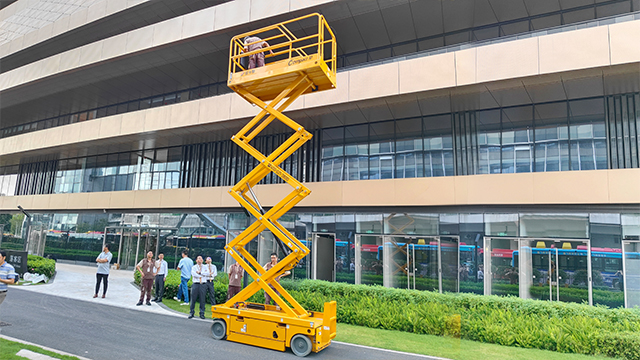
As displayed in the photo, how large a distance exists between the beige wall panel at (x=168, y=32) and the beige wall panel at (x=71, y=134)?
25.0 feet

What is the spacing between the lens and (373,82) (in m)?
14.3

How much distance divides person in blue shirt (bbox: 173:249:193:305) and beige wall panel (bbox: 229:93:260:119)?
20.7 ft

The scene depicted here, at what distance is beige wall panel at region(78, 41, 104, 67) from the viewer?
67.8ft

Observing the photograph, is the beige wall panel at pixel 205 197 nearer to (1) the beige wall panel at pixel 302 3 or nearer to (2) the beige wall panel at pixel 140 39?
(2) the beige wall panel at pixel 140 39

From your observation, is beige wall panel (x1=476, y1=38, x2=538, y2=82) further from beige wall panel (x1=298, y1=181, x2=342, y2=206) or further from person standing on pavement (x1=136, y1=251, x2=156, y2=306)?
person standing on pavement (x1=136, y1=251, x2=156, y2=306)

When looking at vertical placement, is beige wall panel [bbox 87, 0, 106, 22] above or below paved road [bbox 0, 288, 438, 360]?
above

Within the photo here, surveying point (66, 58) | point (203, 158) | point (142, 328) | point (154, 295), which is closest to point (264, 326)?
point (142, 328)

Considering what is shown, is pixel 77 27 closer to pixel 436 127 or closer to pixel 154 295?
pixel 154 295

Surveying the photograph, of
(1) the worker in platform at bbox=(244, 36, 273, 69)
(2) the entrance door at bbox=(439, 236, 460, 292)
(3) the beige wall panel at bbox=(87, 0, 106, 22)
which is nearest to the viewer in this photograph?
(1) the worker in platform at bbox=(244, 36, 273, 69)

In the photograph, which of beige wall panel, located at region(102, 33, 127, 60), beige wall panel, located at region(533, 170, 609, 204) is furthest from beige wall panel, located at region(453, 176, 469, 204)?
beige wall panel, located at region(102, 33, 127, 60)

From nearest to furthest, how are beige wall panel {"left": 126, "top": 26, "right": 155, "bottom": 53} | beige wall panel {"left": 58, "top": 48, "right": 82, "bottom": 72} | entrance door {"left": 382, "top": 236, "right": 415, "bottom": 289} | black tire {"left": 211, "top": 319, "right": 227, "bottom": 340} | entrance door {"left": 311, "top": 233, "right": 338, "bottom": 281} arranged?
black tire {"left": 211, "top": 319, "right": 227, "bottom": 340}
entrance door {"left": 382, "top": 236, "right": 415, "bottom": 289}
entrance door {"left": 311, "top": 233, "right": 338, "bottom": 281}
beige wall panel {"left": 126, "top": 26, "right": 155, "bottom": 53}
beige wall panel {"left": 58, "top": 48, "right": 82, "bottom": 72}

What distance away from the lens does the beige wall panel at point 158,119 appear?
1861 cm

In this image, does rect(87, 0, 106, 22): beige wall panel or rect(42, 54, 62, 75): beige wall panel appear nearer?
rect(87, 0, 106, 22): beige wall panel

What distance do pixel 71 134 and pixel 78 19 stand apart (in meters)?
6.88
